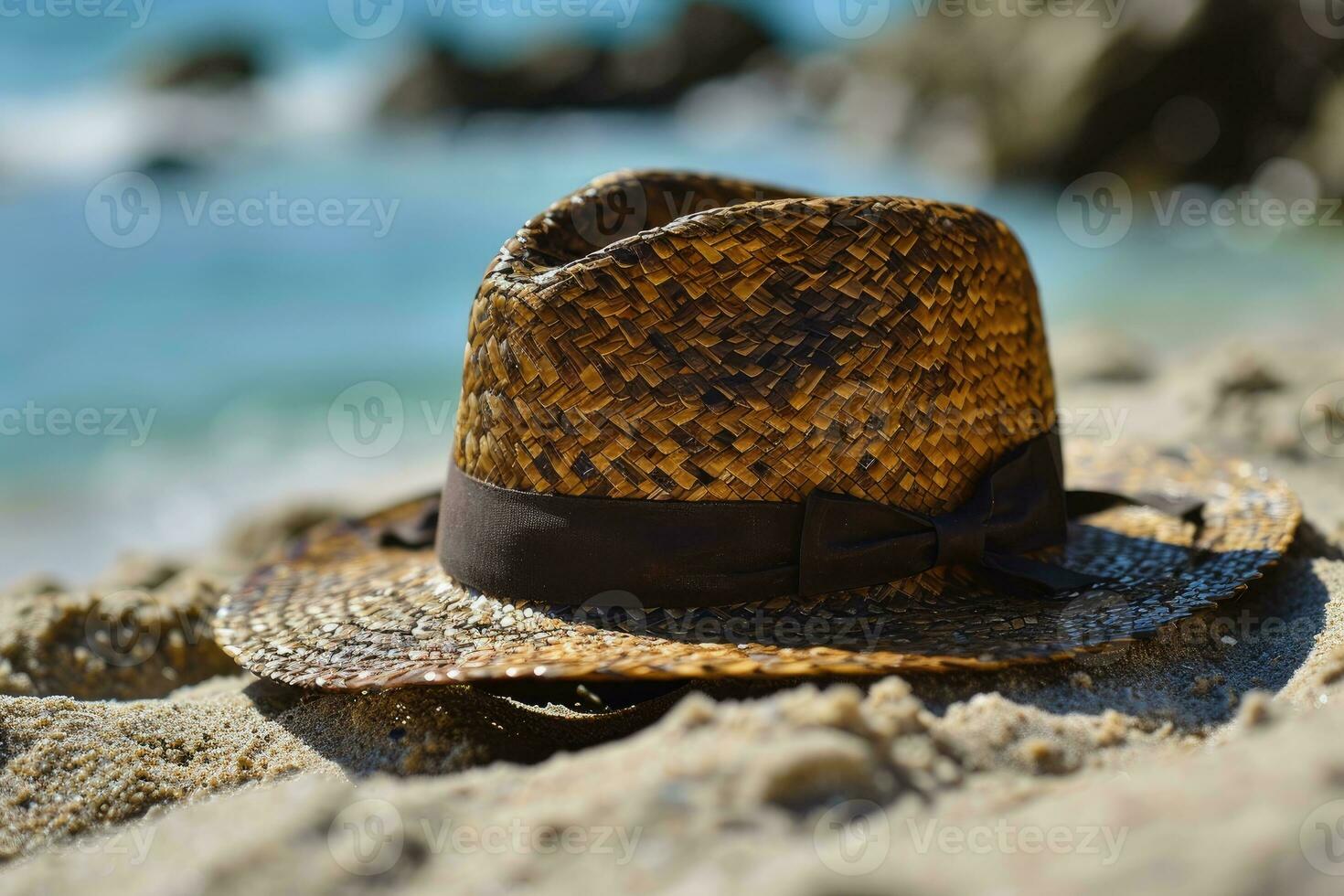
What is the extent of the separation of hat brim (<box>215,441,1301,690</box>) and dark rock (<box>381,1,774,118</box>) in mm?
33229

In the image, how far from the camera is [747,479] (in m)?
1.97

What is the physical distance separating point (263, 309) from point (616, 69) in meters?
26.6

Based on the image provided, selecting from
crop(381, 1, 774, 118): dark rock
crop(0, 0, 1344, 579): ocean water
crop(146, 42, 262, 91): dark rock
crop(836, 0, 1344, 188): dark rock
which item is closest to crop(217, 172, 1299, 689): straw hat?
crop(0, 0, 1344, 579): ocean water

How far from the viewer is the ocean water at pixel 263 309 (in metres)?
6.45

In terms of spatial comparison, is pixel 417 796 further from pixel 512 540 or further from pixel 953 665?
pixel 953 665

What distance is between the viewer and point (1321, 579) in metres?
2.46

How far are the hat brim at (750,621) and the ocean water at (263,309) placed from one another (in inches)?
130

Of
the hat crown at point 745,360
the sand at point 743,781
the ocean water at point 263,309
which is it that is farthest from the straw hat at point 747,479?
the ocean water at point 263,309

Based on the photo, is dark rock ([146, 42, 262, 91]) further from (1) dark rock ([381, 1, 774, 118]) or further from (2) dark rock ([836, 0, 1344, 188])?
(2) dark rock ([836, 0, 1344, 188])

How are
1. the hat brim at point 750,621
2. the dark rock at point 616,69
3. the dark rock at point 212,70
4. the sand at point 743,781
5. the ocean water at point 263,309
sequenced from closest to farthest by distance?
the sand at point 743,781 → the hat brim at point 750,621 → the ocean water at point 263,309 → the dark rock at point 212,70 → the dark rock at point 616,69

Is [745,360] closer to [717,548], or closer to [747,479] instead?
[747,479]

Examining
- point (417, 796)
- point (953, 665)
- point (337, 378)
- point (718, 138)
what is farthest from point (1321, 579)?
point (718, 138)

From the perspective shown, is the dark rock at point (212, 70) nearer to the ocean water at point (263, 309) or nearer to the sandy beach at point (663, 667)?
the ocean water at point (263, 309)

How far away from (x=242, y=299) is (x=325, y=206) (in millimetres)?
6122
